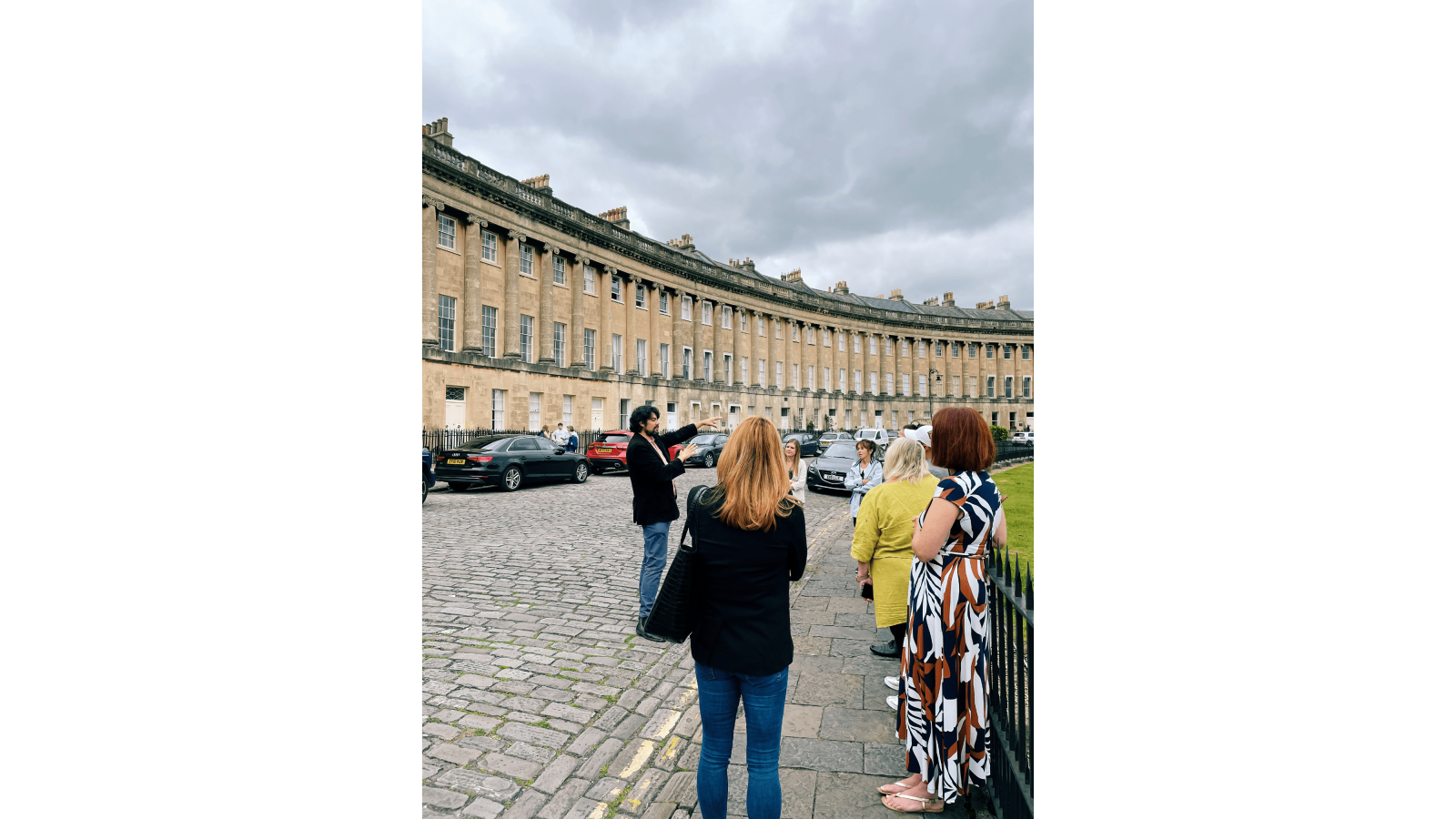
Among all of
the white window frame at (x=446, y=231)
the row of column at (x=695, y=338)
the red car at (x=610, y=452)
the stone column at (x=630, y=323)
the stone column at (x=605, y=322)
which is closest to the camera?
the red car at (x=610, y=452)

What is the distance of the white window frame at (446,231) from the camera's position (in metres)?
27.9

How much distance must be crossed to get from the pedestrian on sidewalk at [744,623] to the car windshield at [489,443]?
14.5 meters

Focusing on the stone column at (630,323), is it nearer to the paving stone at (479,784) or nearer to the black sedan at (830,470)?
the black sedan at (830,470)

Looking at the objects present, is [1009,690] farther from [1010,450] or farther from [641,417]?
[1010,450]

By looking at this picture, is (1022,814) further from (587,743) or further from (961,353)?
(961,353)

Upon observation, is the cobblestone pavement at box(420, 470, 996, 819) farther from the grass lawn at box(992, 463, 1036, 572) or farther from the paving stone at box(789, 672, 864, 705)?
the grass lawn at box(992, 463, 1036, 572)

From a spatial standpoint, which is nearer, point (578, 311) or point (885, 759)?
point (885, 759)

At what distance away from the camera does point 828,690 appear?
4.20 m

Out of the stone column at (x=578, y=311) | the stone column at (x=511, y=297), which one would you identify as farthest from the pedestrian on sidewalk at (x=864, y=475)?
the stone column at (x=578, y=311)

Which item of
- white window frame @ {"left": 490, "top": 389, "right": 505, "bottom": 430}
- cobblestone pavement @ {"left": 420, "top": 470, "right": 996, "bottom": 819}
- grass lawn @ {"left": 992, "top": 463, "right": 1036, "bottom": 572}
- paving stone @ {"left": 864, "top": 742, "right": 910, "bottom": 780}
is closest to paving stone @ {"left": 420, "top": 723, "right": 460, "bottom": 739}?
cobblestone pavement @ {"left": 420, "top": 470, "right": 996, "bottom": 819}

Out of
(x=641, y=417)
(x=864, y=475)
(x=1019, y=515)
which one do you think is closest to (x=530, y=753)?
(x=641, y=417)

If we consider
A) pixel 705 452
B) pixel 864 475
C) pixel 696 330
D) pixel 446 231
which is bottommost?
pixel 705 452

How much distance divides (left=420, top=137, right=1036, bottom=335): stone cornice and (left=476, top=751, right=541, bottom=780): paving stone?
25941mm

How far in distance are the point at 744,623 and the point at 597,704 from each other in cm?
198
